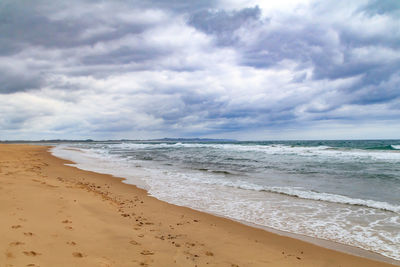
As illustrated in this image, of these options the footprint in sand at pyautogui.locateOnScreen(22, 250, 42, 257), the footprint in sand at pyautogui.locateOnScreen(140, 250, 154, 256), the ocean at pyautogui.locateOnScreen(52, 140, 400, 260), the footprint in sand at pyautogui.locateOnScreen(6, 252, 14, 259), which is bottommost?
the ocean at pyautogui.locateOnScreen(52, 140, 400, 260)

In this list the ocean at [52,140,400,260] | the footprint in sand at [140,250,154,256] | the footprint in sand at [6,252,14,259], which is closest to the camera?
the footprint in sand at [6,252,14,259]

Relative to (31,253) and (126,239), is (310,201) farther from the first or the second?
(31,253)

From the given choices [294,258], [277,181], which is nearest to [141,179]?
[277,181]

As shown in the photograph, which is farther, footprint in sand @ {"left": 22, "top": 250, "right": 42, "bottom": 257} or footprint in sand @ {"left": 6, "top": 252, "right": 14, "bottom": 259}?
footprint in sand @ {"left": 22, "top": 250, "right": 42, "bottom": 257}

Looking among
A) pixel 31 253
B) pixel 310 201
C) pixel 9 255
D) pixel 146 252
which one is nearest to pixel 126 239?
pixel 146 252

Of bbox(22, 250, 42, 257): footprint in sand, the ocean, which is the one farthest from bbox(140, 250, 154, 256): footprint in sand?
the ocean

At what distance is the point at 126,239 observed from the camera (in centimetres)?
455

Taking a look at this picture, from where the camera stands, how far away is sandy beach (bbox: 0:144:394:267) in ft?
12.1

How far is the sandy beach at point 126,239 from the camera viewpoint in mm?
3680

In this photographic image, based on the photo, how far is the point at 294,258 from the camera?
4.62 meters

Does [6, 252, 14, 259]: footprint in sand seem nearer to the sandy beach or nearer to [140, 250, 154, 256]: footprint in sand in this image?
the sandy beach

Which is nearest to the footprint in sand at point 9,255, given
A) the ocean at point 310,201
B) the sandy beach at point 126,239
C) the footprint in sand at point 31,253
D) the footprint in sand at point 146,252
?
the sandy beach at point 126,239

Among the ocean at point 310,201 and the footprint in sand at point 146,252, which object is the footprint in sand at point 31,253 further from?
the ocean at point 310,201

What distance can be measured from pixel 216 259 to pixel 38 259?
8.43ft
